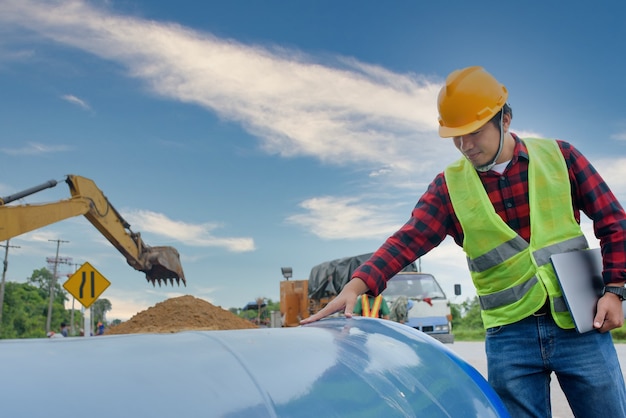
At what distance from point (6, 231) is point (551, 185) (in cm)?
1344

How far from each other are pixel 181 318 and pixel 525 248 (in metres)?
12.7

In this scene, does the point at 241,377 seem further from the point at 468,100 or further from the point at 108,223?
the point at 108,223

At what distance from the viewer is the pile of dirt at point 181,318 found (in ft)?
45.3

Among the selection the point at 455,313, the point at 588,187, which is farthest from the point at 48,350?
the point at 455,313

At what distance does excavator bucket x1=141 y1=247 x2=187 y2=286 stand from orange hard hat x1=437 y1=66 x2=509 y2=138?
15.5 m

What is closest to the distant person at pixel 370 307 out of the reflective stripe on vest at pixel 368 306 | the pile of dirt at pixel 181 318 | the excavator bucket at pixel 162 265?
the reflective stripe on vest at pixel 368 306

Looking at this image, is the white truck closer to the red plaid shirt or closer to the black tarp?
the black tarp

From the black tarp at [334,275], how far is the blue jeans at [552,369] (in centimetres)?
1328

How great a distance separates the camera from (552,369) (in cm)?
239

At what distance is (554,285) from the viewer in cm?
236

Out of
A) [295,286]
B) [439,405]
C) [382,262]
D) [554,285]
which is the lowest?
[439,405]

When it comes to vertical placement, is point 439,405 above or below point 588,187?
below

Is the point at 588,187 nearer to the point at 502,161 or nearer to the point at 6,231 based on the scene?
the point at 502,161

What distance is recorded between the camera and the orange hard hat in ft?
8.03
